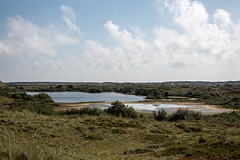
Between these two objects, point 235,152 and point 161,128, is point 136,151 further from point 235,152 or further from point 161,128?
point 161,128

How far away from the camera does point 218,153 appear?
8.16 metres

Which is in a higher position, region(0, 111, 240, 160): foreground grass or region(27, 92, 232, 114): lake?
region(0, 111, 240, 160): foreground grass

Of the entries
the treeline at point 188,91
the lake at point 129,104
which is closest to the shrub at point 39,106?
the lake at point 129,104

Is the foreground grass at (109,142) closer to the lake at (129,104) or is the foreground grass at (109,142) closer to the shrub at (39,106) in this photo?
the shrub at (39,106)

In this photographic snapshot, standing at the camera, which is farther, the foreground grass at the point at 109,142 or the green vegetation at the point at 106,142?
the foreground grass at the point at 109,142

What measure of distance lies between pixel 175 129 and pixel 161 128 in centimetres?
122

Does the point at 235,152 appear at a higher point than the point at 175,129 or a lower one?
higher

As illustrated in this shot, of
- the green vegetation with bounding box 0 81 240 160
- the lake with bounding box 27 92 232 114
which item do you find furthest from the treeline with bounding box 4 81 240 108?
the green vegetation with bounding box 0 81 240 160

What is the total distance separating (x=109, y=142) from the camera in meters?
12.2

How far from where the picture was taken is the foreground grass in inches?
297

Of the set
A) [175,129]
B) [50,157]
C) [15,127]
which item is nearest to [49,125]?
[15,127]

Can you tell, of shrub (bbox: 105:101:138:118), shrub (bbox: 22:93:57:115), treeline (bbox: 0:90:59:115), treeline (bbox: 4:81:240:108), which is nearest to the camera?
shrub (bbox: 105:101:138:118)

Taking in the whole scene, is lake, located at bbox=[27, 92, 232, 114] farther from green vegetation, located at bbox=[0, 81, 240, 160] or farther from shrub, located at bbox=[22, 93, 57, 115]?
green vegetation, located at bbox=[0, 81, 240, 160]

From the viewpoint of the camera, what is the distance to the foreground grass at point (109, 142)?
24.8 feet
